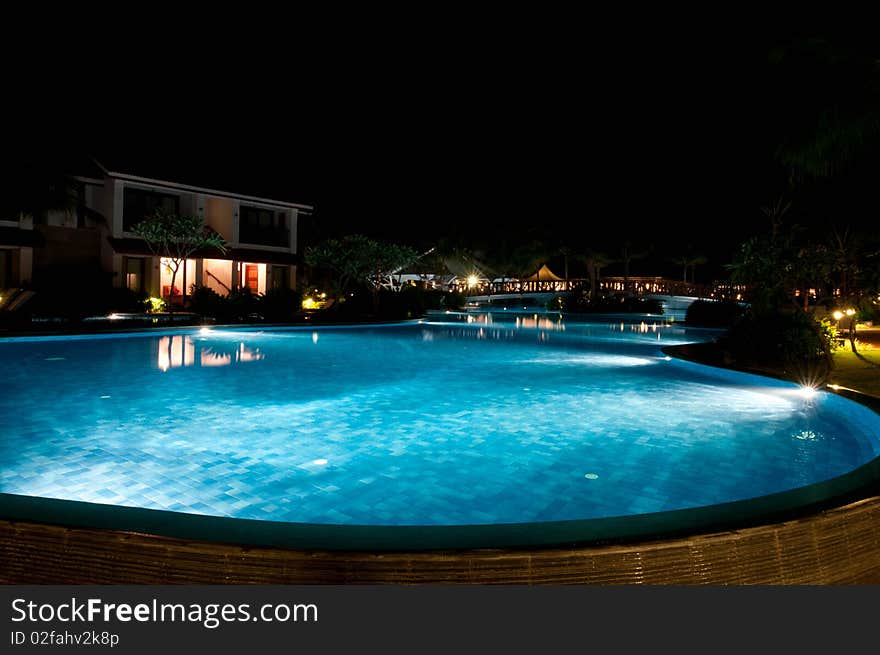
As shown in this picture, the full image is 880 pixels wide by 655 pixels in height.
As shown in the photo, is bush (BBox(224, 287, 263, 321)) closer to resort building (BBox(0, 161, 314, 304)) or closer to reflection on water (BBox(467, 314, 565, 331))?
resort building (BBox(0, 161, 314, 304))

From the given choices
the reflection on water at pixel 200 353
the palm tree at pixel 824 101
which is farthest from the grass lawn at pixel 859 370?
the reflection on water at pixel 200 353

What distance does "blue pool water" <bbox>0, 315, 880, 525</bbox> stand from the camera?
523 cm

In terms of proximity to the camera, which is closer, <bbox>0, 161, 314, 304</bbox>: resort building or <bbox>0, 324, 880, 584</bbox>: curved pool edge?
<bbox>0, 324, 880, 584</bbox>: curved pool edge

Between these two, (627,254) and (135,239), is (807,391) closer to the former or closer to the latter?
(135,239)

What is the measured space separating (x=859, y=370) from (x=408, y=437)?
8.95 metres

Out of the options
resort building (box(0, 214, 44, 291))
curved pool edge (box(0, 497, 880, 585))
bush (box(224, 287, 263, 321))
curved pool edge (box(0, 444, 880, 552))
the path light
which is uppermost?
resort building (box(0, 214, 44, 291))

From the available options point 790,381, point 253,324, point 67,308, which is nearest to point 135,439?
point 790,381

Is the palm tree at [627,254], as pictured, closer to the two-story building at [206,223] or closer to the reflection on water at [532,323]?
the reflection on water at [532,323]

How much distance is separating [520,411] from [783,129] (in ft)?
22.8

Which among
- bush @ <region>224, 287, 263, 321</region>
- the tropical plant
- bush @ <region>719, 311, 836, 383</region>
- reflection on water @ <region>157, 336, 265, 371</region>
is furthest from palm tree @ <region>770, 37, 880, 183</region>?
the tropical plant

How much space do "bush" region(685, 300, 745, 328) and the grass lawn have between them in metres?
12.1

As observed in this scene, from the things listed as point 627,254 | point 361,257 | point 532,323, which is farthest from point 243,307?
point 627,254

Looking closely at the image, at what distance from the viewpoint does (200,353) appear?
49.0ft

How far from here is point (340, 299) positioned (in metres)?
28.5
